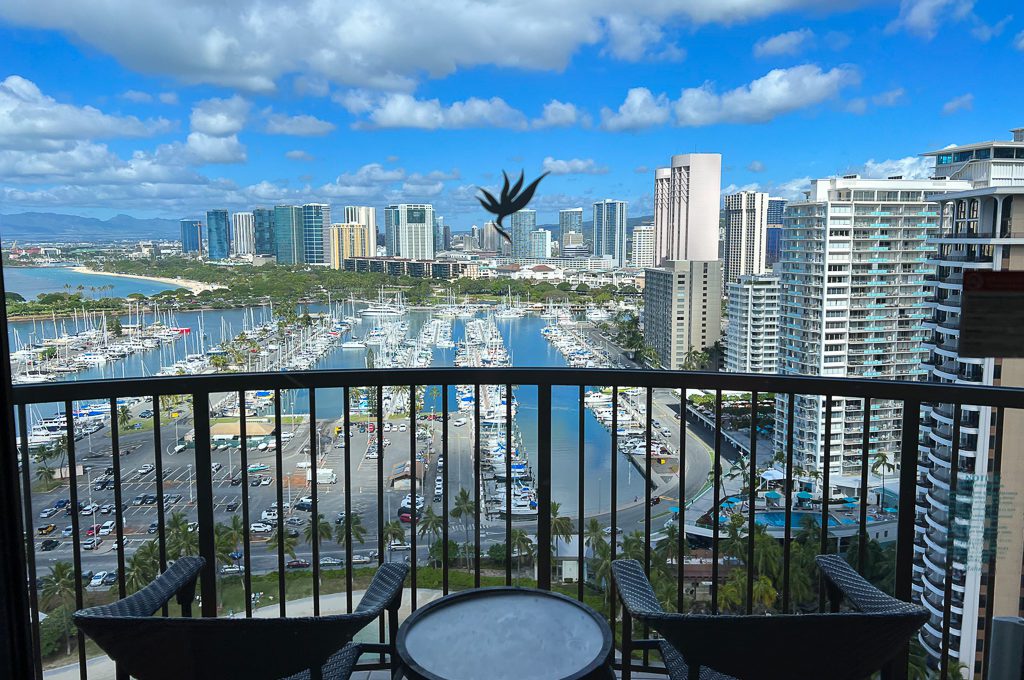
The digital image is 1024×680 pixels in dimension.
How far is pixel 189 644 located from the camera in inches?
48.8

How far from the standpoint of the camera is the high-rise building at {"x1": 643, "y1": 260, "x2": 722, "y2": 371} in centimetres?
402

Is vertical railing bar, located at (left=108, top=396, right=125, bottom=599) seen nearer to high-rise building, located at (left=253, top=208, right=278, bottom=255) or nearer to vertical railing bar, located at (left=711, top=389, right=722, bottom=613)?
vertical railing bar, located at (left=711, top=389, right=722, bottom=613)

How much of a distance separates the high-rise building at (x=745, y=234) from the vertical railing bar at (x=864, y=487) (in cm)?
204

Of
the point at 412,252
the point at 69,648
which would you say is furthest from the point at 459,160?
the point at 69,648

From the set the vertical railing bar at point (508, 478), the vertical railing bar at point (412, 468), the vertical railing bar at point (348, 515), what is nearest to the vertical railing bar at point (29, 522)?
the vertical railing bar at point (348, 515)

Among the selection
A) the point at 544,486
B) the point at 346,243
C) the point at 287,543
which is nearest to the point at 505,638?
the point at 544,486

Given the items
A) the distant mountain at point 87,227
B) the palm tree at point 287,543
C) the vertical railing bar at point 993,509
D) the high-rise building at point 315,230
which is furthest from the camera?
the high-rise building at point 315,230

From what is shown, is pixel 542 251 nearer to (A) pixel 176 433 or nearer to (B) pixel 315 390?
(B) pixel 315 390

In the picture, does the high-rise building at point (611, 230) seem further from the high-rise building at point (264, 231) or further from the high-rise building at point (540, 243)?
the high-rise building at point (264, 231)

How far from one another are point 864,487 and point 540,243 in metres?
1.82

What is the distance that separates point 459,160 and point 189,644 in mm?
3171

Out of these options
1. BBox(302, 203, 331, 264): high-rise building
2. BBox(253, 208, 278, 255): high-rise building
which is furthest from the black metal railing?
BBox(253, 208, 278, 255): high-rise building

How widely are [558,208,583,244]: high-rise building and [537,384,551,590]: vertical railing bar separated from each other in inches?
54.9

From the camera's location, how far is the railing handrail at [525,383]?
215 cm
